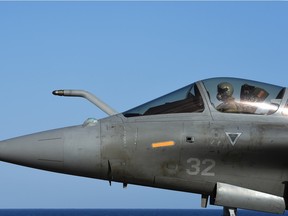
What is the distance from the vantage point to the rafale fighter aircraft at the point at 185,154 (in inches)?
464

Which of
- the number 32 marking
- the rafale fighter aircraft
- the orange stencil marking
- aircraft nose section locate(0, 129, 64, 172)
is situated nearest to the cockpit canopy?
the rafale fighter aircraft

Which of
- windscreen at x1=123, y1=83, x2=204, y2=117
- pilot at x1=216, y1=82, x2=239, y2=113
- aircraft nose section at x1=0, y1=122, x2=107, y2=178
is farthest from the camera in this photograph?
windscreen at x1=123, y1=83, x2=204, y2=117

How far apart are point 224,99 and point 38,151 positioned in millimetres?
3581

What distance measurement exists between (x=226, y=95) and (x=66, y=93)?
368 cm

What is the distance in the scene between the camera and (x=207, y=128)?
11906 millimetres

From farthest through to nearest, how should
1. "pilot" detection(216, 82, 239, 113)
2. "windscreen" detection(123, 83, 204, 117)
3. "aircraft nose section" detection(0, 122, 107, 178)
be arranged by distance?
"windscreen" detection(123, 83, 204, 117) < "pilot" detection(216, 82, 239, 113) < "aircraft nose section" detection(0, 122, 107, 178)

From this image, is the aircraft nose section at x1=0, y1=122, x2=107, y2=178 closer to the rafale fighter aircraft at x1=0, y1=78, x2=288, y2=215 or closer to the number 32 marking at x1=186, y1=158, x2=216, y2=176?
the rafale fighter aircraft at x1=0, y1=78, x2=288, y2=215

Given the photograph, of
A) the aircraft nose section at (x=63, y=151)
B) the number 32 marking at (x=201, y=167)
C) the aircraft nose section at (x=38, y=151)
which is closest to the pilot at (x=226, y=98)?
the number 32 marking at (x=201, y=167)

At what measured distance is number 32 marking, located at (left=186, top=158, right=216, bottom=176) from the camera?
466 inches

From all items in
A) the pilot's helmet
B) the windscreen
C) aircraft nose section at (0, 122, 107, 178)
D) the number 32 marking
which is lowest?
the number 32 marking

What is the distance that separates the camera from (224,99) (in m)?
12.4

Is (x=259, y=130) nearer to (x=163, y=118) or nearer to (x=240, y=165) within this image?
(x=240, y=165)

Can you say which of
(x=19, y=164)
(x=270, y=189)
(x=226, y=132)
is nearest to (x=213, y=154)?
(x=226, y=132)

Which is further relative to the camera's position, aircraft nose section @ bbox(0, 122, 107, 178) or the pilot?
the pilot
